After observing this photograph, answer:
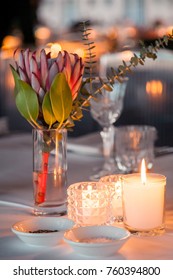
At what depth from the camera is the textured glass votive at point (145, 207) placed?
1.11m

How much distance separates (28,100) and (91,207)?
0.21 m

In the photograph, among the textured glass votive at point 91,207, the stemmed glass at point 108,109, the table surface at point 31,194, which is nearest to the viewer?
the table surface at point 31,194

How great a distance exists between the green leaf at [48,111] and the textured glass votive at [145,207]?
0.61 feet

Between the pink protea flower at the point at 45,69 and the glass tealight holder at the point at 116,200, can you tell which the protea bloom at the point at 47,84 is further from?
the glass tealight holder at the point at 116,200

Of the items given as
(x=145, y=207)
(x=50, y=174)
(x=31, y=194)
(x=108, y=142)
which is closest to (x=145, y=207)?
(x=145, y=207)

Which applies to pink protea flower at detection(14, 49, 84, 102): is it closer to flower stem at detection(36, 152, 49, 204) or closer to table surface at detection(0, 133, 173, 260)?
flower stem at detection(36, 152, 49, 204)

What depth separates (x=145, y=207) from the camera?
111cm

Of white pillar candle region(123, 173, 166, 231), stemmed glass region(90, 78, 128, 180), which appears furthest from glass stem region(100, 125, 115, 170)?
white pillar candle region(123, 173, 166, 231)

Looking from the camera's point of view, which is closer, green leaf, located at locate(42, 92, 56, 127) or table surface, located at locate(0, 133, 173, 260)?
table surface, located at locate(0, 133, 173, 260)

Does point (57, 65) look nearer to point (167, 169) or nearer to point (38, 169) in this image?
point (38, 169)

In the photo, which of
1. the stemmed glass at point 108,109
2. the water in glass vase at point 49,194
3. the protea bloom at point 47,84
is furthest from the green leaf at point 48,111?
the stemmed glass at point 108,109

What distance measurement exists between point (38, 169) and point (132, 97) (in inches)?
72.7

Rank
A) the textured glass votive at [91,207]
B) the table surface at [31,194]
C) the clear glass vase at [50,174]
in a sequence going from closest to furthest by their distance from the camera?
the table surface at [31,194] < the textured glass votive at [91,207] < the clear glass vase at [50,174]

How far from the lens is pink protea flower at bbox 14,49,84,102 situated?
3.86 feet
